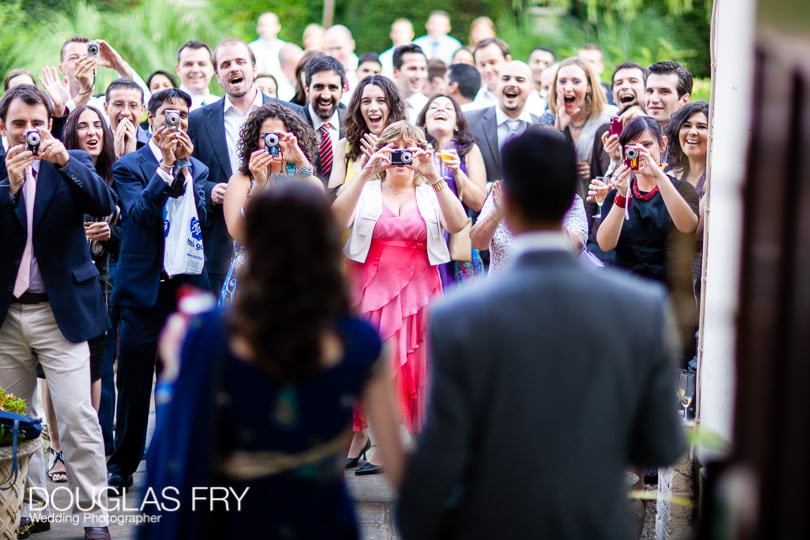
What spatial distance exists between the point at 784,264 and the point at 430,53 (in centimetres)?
1243

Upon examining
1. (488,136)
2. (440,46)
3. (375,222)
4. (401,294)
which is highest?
(440,46)

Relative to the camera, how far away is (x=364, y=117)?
24.6ft

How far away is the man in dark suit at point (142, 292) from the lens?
637cm

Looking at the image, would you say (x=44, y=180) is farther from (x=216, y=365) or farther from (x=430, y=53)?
(x=430, y=53)

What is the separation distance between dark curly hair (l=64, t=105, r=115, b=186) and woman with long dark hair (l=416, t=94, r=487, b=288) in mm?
2074

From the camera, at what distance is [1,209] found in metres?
5.53

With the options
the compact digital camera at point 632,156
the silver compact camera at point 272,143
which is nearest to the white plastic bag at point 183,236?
the silver compact camera at point 272,143

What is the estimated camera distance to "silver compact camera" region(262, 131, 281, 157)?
20.8ft

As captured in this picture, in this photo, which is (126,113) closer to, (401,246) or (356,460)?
(401,246)

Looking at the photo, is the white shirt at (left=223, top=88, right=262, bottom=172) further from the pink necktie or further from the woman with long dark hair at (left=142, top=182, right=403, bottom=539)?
the woman with long dark hair at (left=142, top=182, right=403, bottom=539)

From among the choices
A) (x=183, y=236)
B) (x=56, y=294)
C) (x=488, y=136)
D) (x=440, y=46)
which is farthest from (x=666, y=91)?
(x=440, y=46)

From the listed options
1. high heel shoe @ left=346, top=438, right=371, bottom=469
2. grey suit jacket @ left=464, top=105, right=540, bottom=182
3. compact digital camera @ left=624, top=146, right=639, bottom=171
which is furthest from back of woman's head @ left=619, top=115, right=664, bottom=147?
high heel shoe @ left=346, top=438, right=371, bottom=469

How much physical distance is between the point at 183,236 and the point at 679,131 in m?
3.13

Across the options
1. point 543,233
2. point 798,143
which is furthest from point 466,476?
point 798,143
